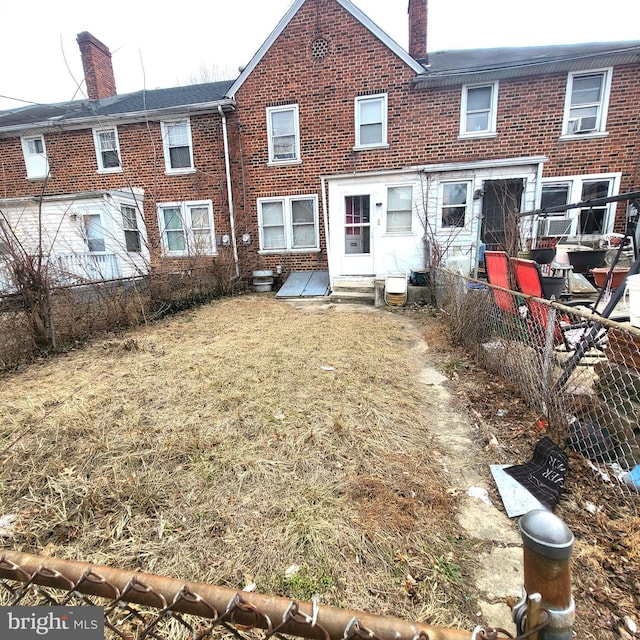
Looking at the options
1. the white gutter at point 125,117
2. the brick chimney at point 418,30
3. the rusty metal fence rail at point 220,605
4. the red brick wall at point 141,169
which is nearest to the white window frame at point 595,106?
the brick chimney at point 418,30

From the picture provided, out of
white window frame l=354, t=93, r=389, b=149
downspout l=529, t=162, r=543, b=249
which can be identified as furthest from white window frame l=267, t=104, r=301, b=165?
downspout l=529, t=162, r=543, b=249

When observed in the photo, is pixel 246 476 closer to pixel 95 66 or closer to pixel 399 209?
pixel 399 209

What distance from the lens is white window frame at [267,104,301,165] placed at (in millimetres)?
10500

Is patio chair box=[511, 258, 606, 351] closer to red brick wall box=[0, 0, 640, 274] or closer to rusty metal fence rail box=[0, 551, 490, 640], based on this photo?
rusty metal fence rail box=[0, 551, 490, 640]

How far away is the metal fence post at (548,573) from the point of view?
0.69 metres

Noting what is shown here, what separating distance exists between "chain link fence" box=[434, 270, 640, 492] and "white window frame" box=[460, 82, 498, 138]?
293 inches

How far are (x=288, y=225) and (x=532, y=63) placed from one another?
7530 mm

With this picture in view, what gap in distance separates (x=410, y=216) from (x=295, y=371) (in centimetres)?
684

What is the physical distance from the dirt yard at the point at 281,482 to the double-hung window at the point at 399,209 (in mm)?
5862

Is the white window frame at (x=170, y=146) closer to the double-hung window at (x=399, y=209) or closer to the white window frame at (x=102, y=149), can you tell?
the white window frame at (x=102, y=149)

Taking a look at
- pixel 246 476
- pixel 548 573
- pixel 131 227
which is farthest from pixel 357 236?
pixel 548 573

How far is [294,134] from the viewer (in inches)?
420

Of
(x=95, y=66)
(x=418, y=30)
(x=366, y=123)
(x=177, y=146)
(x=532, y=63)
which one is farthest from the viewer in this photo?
(x=95, y=66)
